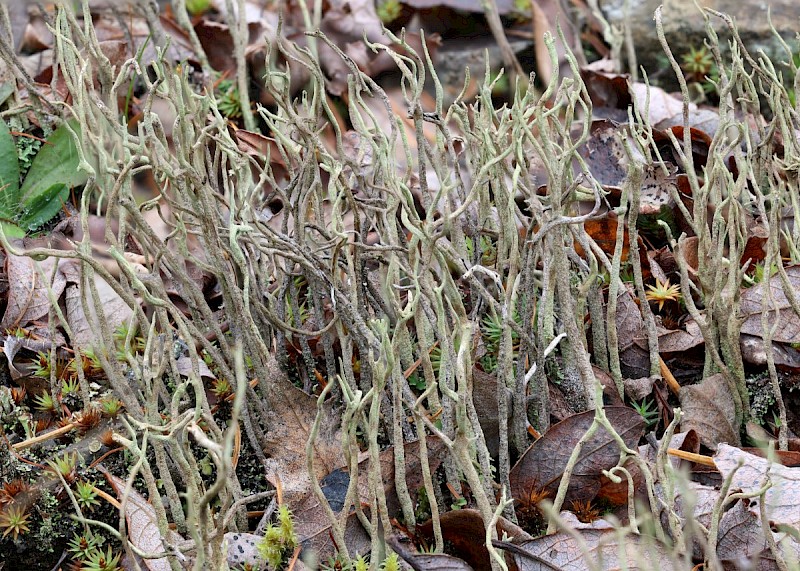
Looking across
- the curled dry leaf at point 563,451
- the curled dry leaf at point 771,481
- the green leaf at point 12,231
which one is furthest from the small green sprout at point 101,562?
the curled dry leaf at point 771,481

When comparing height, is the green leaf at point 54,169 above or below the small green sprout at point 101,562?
above

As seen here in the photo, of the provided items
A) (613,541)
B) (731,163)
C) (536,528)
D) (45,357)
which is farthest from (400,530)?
(731,163)

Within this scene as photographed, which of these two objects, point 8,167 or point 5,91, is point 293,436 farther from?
point 5,91

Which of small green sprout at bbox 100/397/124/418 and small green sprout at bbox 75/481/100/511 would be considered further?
small green sprout at bbox 100/397/124/418

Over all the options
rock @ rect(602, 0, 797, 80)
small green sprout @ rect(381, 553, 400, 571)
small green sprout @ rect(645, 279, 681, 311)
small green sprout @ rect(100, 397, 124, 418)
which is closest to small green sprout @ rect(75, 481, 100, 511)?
small green sprout @ rect(100, 397, 124, 418)

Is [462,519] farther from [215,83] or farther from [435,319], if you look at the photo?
[215,83]

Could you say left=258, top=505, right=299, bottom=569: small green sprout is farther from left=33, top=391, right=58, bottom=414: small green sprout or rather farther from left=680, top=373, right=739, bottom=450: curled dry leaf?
left=680, top=373, right=739, bottom=450: curled dry leaf

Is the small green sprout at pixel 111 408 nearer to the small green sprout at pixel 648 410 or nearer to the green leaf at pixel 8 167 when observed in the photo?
the green leaf at pixel 8 167
